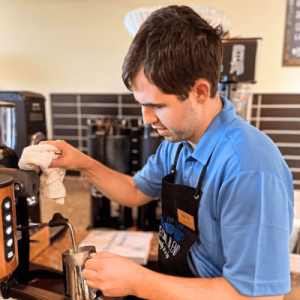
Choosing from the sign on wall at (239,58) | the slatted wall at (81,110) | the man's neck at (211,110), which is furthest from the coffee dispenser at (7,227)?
the slatted wall at (81,110)

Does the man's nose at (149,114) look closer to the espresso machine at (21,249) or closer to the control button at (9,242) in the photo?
the espresso machine at (21,249)

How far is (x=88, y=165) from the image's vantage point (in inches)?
41.9

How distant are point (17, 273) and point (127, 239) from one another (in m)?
0.83

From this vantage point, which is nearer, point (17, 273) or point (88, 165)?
point (17, 273)

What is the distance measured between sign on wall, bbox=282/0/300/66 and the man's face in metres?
2.68

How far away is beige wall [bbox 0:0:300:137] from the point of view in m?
2.93

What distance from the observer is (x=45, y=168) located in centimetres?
74

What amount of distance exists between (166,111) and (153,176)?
0.44m

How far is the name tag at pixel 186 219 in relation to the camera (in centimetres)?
77

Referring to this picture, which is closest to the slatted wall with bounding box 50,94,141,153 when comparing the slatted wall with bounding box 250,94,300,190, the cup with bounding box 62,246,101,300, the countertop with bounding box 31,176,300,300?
the countertop with bounding box 31,176,300,300

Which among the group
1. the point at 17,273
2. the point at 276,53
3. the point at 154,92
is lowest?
the point at 17,273

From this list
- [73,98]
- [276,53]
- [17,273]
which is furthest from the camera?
[73,98]

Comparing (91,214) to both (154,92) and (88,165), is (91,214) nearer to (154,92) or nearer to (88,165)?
(88,165)

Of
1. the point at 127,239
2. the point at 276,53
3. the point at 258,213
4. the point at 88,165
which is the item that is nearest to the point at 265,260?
the point at 258,213
